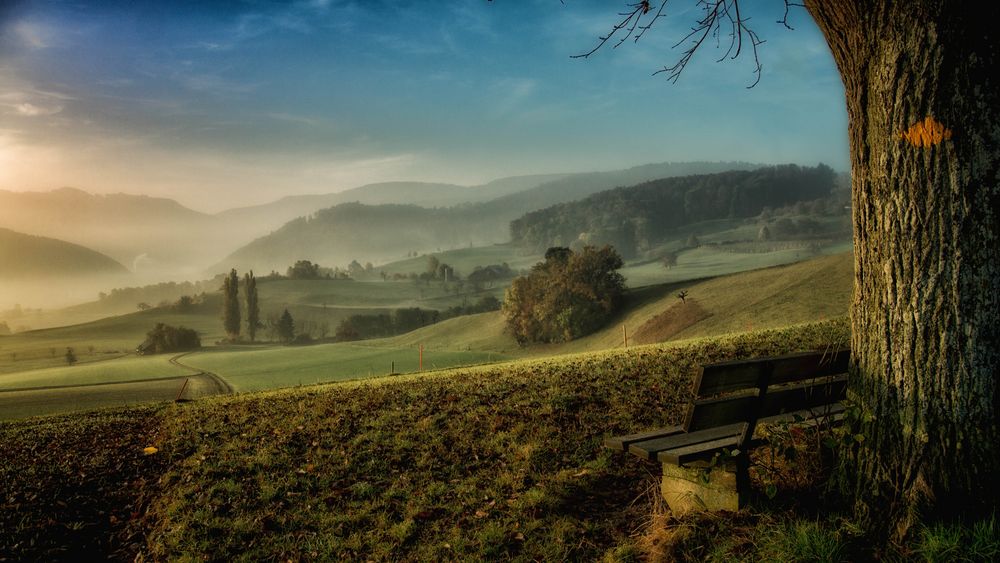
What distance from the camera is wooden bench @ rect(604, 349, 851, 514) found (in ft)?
17.0

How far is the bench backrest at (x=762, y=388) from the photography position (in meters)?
5.04

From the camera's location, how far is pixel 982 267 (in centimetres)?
450

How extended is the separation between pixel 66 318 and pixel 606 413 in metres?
231

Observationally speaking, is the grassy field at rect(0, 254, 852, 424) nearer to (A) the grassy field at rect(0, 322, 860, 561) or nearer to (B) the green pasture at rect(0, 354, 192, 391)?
(B) the green pasture at rect(0, 354, 192, 391)

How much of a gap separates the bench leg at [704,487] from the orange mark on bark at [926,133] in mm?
2885

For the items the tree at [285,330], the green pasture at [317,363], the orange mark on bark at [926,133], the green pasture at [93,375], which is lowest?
the tree at [285,330]

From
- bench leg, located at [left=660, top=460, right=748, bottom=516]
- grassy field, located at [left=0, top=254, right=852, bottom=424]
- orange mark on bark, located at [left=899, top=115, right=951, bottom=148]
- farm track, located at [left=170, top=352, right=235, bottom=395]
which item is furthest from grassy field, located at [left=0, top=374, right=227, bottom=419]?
orange mark on bark, located at [left=899, top=115, right=951, bottom=148]

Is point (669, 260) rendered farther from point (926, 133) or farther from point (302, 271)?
point (926, 133)

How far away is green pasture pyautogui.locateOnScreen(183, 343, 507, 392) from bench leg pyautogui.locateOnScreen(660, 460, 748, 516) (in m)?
38.9

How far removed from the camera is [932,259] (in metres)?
4.62

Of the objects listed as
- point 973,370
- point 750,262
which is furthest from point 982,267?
point 750,262

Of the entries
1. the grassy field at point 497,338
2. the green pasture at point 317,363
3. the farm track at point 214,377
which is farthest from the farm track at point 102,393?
the green pasture at point 317,363

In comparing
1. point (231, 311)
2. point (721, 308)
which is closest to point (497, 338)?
point (721, 308)

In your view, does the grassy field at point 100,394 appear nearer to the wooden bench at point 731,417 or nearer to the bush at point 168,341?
the wooden bench at point 731,417
